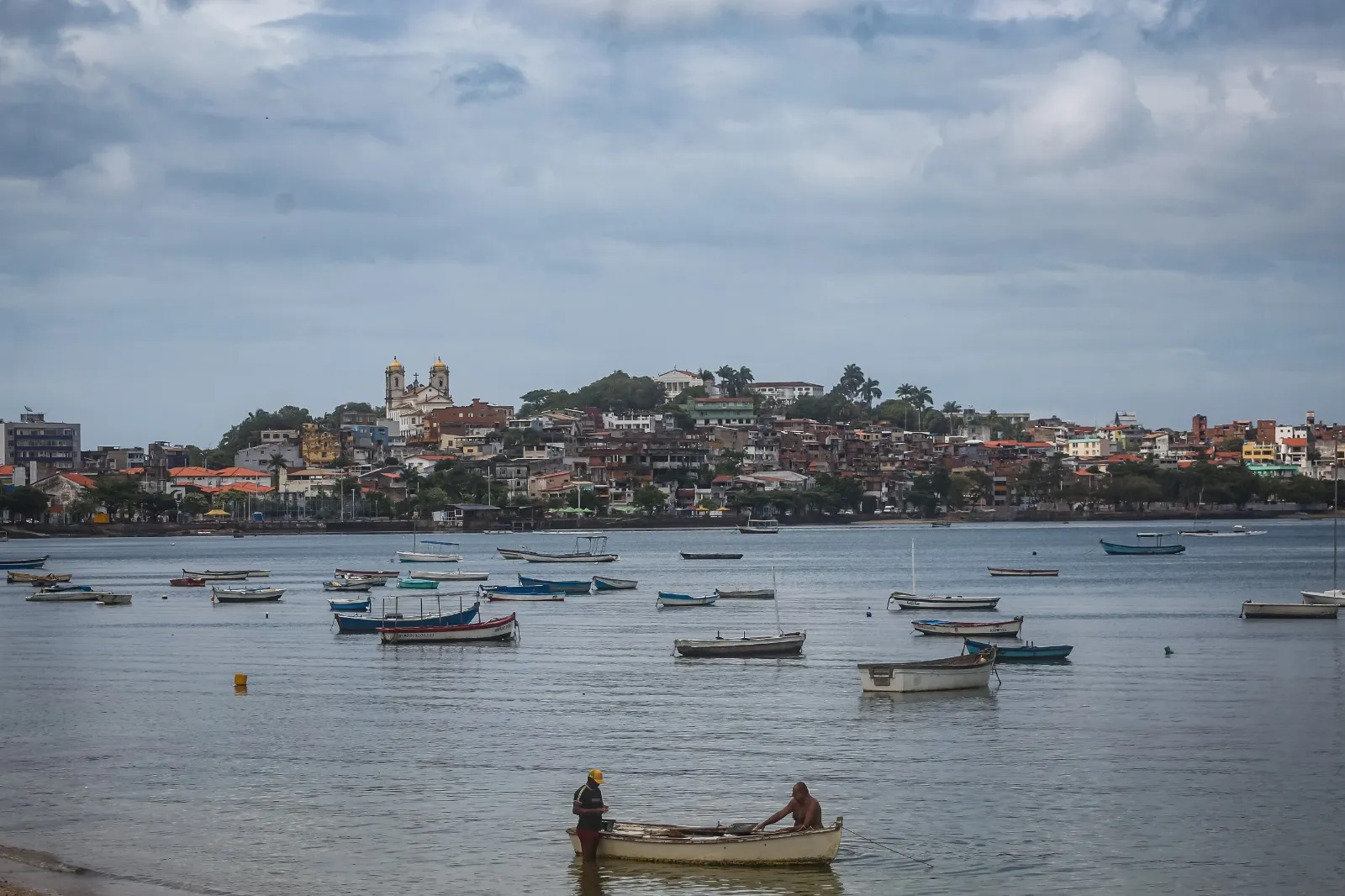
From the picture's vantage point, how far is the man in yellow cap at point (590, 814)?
23375 mm

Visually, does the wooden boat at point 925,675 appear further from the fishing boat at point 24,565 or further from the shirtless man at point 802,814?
the fishing boat at point 24,565

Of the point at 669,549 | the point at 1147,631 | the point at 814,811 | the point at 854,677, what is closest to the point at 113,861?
the point at 814,811

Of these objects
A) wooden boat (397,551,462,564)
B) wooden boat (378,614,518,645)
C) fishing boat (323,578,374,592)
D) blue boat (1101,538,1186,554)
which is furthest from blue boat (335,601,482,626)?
blue boat (1101,538,1186,554)

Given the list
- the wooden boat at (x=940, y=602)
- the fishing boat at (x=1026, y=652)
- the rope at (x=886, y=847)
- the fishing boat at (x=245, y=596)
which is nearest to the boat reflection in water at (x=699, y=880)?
Answer: the rope at (x=886, y=847)

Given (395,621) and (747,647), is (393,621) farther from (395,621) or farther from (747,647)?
(747,647)

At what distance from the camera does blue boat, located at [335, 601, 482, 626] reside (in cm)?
5728

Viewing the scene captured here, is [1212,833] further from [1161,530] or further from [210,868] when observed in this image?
[1161,530]

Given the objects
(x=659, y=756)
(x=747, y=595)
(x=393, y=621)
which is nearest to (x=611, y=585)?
(x=747, y=595)

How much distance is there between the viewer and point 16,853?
25016mm

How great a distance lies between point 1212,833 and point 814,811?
7.31m

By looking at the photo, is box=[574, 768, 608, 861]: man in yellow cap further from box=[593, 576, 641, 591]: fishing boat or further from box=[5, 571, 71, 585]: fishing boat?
box=[5, 571, 71, 585]: fishing boat

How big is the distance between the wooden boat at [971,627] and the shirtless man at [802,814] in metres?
32.3

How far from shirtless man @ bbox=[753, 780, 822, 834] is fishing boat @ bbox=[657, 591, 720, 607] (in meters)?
51.7

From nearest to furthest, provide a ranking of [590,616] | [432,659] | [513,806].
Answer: [513,806], [432,659], [590,616]
